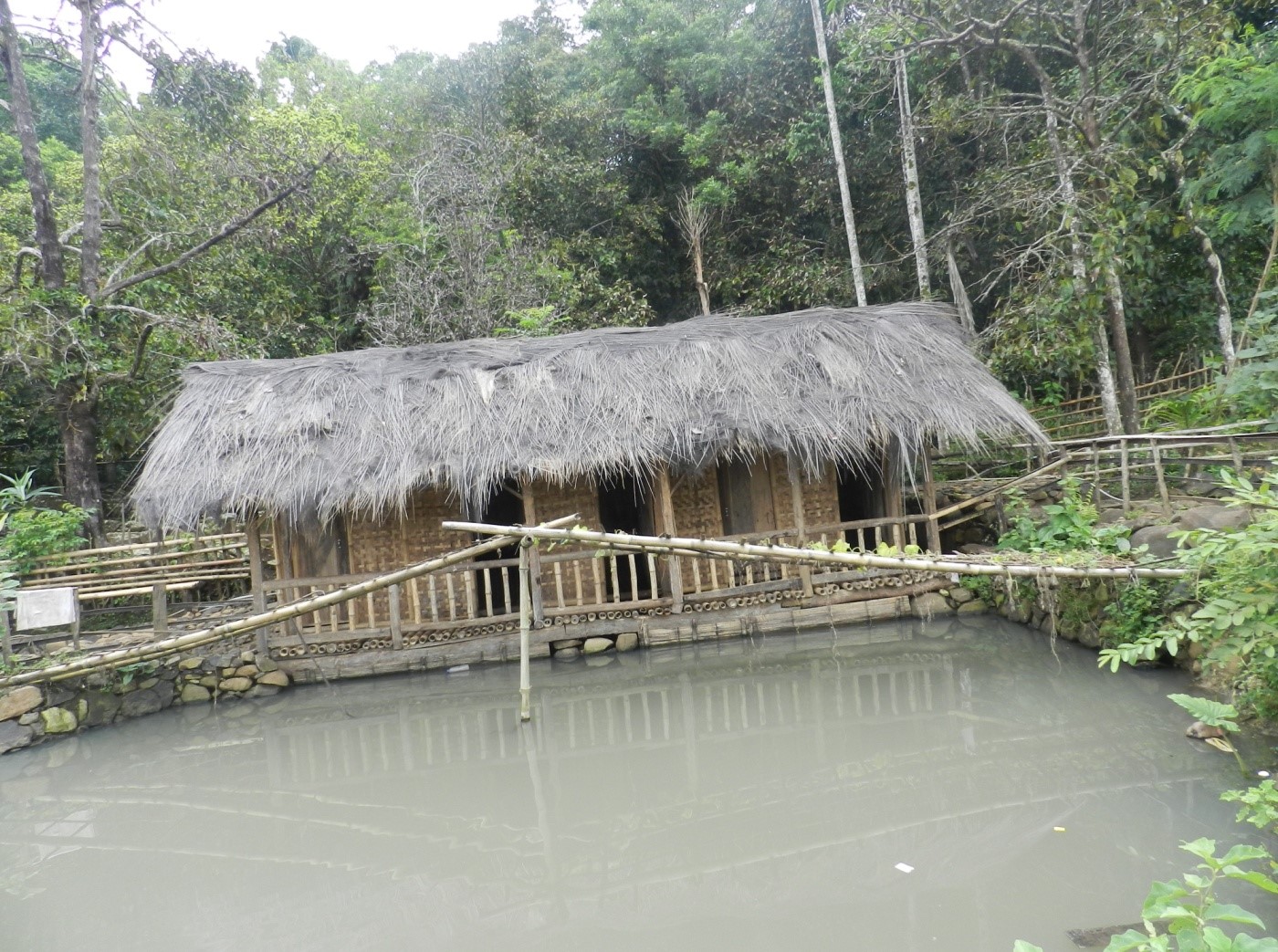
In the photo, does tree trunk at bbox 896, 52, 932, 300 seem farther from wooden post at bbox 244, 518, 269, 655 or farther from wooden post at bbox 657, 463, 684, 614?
wooden post at bbox 244, 518, 269, 655

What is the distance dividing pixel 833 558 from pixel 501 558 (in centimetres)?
529

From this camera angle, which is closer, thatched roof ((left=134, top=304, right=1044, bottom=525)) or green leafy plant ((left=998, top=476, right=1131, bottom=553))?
green leafy plant ((left=998, top=476, right=1131, bottom=553))

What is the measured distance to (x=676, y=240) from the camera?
56.4ft

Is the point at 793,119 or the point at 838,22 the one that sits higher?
the point at 838,22

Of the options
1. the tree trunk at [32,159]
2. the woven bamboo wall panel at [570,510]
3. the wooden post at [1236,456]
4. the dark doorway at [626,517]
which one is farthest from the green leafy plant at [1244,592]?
the tree trunk at [32,159]

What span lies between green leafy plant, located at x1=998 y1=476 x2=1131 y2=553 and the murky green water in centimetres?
96

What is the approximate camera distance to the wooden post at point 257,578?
8.39 meters

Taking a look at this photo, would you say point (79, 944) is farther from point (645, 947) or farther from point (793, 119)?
point (793, 119)

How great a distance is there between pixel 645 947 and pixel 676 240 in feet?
49.9

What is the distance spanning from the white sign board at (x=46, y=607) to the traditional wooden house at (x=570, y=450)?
1079 millimetres

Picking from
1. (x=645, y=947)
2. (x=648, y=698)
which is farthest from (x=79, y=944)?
(x=648, y=698)

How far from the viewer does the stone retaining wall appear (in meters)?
7.22

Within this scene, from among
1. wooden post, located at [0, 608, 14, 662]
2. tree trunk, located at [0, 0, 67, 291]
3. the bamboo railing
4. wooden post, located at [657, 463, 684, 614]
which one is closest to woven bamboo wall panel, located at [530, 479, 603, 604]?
wooden post, located at [657, 463, 684, 614]


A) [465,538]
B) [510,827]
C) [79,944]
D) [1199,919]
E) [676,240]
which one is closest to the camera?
[1199,919]
